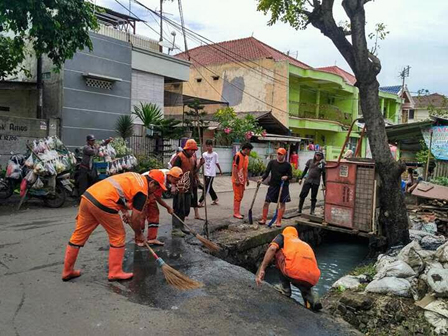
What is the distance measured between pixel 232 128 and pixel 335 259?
37.5 feet

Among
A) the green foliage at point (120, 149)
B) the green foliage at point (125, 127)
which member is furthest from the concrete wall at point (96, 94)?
the green foliage at point (120, 149)

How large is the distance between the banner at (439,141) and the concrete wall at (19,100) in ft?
41.7

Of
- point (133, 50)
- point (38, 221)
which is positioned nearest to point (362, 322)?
point (38, 221)

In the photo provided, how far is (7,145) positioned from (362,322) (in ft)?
29.1

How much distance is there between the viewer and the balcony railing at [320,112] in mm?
26500

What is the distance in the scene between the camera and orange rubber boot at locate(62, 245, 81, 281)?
13.7 feet

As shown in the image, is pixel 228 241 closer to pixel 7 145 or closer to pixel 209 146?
pixel 209 146

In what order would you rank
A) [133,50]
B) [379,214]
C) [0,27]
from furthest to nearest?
1. [133,50]
2. [0,27]
3. [379,214]

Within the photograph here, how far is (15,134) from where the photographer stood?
9.55 m

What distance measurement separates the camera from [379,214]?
7.43m

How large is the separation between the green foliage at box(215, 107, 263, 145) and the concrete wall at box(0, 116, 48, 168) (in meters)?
10.0

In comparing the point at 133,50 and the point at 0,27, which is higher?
the point at 133,50

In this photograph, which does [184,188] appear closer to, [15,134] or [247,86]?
[15,134]

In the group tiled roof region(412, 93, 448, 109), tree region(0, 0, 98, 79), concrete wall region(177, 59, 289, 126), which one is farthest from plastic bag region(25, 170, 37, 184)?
tiled roof region(412, 93, 448, 109)
